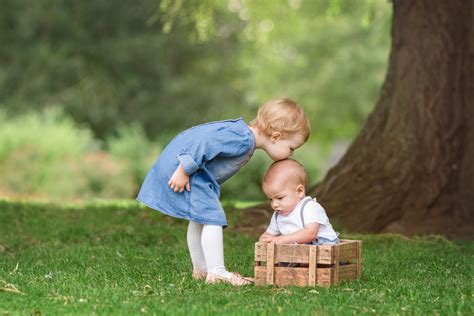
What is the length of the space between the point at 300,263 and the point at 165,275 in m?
0.95

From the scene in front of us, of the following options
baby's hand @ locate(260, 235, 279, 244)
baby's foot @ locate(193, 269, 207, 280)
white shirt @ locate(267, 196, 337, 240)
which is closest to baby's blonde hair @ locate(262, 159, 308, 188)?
white shirt @ locate(267, 196, 337, 240)

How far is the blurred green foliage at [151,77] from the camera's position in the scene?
21.0 m

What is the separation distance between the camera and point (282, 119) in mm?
5207

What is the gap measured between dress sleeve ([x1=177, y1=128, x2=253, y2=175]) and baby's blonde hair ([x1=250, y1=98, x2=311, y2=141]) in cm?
13

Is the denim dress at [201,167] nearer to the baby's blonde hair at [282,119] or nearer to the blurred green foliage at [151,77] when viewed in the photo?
the baby's blonde hair at [282,119]

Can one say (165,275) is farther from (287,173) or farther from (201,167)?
(287,173)

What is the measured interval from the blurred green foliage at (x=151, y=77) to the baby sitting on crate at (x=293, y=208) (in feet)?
42.7

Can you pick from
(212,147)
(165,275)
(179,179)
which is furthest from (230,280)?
(212,147)

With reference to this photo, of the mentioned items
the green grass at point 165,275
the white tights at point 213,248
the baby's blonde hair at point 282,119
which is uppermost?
the baby's blonde hair at point 282,119

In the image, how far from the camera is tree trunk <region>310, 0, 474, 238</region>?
843 cm

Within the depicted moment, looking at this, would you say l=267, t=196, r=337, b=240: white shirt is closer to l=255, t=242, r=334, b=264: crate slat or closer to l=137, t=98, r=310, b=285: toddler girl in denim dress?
l=255, t=242, r=334, b=264: crate slat

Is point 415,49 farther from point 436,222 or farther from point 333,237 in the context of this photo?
point 333,237

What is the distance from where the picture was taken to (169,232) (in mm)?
8305

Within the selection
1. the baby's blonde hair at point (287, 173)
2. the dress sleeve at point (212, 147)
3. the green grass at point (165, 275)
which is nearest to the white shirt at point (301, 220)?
the baby's blonde hair at point (287, 173)
